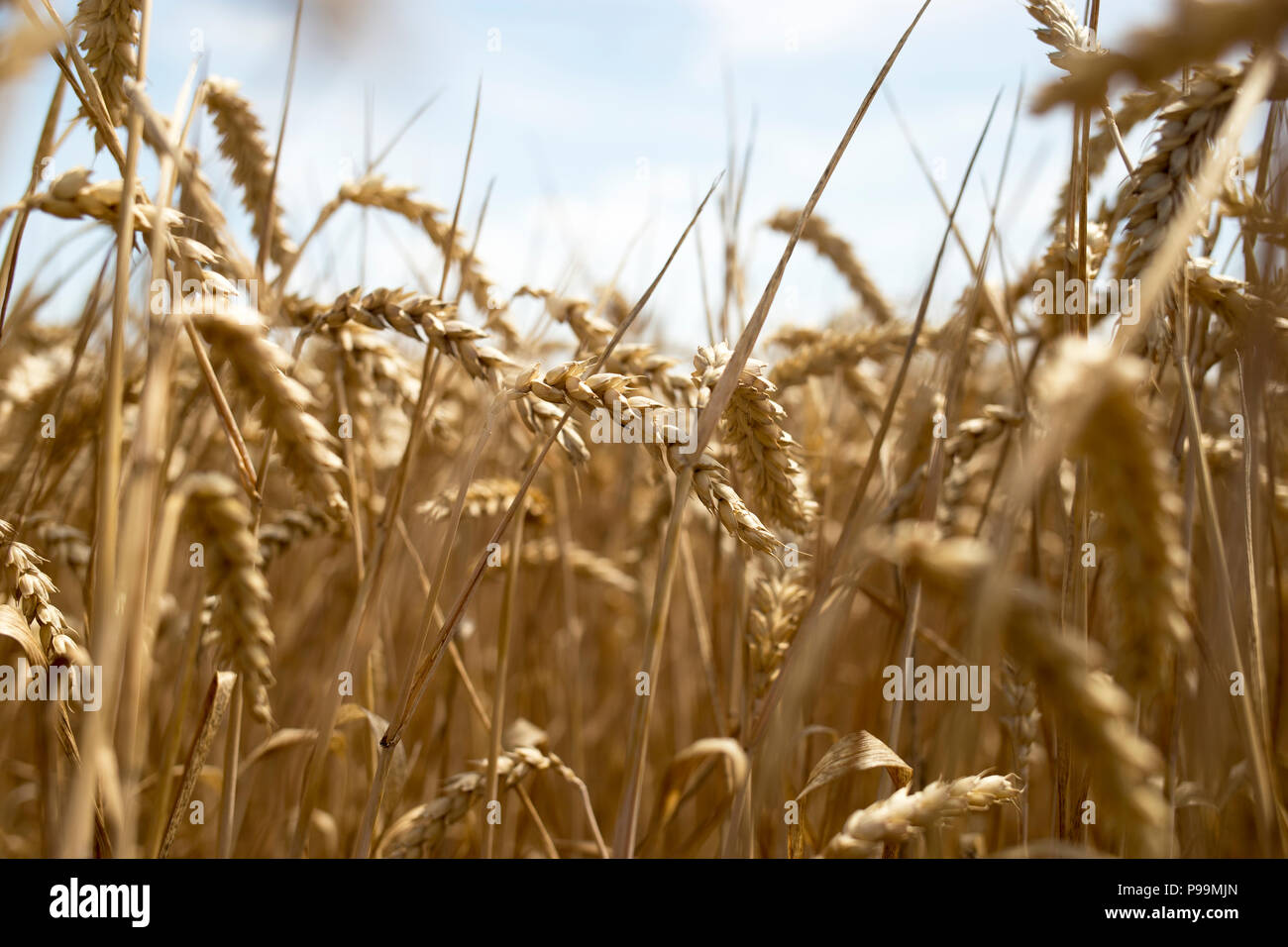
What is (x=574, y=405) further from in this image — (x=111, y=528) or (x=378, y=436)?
(x=378, y=436)

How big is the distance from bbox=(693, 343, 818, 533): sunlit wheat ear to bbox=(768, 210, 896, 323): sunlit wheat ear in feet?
4.93

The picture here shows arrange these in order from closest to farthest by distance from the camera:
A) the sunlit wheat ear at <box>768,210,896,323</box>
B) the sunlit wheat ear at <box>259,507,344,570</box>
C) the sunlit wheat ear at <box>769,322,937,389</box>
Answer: the sunlit wheat ear at <box>259,507,344,570</box>, the sunlit wheat ear at <box>769,322,937,389</box>, the sunlit wheat ear at <box>768,210,896,323</box>

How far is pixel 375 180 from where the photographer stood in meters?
1.32

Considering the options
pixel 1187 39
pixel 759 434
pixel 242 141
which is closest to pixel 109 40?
pixel 242 141

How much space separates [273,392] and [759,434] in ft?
1.86

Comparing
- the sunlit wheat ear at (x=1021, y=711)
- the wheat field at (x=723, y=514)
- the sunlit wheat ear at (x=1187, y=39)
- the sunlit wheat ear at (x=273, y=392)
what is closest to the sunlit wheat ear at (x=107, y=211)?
the wheat field at (x=723, y=514)

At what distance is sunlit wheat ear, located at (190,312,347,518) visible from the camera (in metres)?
0.57

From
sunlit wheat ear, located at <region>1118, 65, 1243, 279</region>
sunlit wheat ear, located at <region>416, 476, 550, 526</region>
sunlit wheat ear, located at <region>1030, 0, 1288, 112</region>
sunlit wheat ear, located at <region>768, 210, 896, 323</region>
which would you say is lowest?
sunlit wheat ear, located at <region>416, 476, 550, 526</region>

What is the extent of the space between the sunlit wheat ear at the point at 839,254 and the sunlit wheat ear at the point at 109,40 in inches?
69.1

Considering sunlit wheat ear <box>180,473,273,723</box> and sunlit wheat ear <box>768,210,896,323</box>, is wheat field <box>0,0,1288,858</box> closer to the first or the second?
sunlit wheat ear <box>180,473,273,723</box>

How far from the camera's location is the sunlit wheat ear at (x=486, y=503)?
4.50 ft

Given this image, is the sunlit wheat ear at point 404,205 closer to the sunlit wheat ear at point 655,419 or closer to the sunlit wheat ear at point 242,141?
the sunlit wheat ear at point 242,141

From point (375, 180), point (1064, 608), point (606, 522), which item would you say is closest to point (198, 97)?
point (375, 180)

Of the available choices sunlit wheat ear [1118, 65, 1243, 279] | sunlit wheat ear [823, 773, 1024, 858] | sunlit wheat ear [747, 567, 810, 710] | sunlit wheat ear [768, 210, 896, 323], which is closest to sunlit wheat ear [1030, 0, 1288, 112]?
sunlit wheat ear [1118, 65, 1243, 279]
